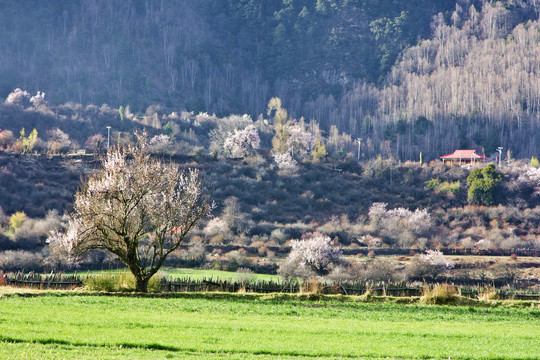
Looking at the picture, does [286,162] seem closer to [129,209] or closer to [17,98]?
[129,209]

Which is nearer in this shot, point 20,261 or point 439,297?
point 439,297

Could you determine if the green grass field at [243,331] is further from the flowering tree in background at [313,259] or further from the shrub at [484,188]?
the shrub at [484,188]

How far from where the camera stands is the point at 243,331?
18.4m

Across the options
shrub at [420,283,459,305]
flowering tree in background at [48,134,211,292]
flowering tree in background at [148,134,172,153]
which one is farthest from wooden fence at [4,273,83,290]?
flowering tree in background at [148,134,172,153]

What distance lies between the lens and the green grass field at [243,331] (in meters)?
15.3

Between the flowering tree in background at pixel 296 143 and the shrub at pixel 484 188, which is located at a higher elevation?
the flowering tree in background at pixel 296 143

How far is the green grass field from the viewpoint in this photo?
50.2 ft

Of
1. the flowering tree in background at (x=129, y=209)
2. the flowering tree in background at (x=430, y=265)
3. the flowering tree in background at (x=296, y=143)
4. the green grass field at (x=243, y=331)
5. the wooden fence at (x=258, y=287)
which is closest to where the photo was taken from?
the green grass field at (x=243, y=331)

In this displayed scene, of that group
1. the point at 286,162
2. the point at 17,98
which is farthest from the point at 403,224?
the point at 17,98

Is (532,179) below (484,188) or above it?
above

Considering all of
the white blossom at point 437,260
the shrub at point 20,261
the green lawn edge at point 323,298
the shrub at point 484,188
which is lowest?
the green lawn edge at point 323,298

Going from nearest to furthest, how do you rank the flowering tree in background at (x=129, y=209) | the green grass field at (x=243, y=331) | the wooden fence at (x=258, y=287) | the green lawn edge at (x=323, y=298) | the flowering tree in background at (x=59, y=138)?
the green grass field at (x=243, y=331) → the flowering tree in background at (x=129, y=209) → the green lawn edge at (x=323, y=298) → the wooden fence at (x=258, y=287) → the flowering tree in background at (x=59, y=138)

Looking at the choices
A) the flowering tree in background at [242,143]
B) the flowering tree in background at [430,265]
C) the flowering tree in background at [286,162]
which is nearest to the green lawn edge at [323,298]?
the flowering tree in background at [430,265]

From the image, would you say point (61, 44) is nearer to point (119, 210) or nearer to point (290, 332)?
point (119, 210)
